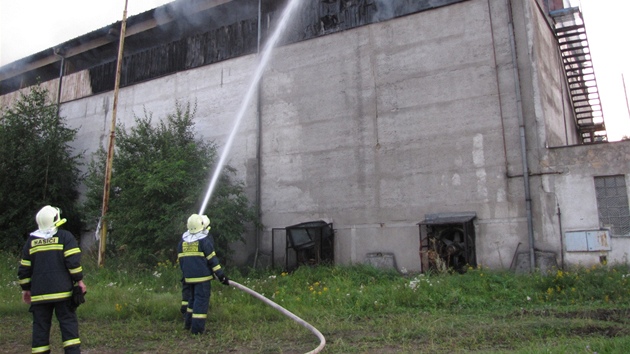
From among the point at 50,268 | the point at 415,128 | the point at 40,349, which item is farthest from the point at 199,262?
the point at 415,128

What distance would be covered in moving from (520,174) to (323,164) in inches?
199

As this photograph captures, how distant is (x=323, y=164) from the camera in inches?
537

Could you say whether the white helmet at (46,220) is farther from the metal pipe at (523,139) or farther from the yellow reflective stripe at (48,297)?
the metal pipe at (523,139)

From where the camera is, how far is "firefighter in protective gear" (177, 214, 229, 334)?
21.8 ft

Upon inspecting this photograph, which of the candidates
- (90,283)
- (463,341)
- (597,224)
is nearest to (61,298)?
(463,341)

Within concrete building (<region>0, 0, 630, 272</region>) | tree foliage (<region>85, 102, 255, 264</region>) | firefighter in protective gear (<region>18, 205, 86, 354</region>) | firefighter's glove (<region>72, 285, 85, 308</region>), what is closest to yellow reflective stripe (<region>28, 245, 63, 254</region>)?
firefighter in protective gear (<region>18, 205, 86, 354</region>)

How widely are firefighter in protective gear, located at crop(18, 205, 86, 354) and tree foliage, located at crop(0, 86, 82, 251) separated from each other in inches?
519

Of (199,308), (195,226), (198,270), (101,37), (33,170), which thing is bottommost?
(199,308)

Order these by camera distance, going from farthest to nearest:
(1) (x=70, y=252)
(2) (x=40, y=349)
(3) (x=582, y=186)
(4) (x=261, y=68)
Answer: (4) (x=261, y=68) → (3) (x=582, y=186) → (1) (x=70, y=252) → (2) (x=40, y=349)

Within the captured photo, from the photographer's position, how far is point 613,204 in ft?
34.6

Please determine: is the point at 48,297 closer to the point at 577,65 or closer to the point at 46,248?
the point at 46,248

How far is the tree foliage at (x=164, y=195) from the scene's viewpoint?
42.8 feet

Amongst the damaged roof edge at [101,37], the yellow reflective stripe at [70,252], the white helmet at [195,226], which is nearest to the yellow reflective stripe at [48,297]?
the yellow reflective stripe at [70,252]

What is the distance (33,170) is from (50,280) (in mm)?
14322
